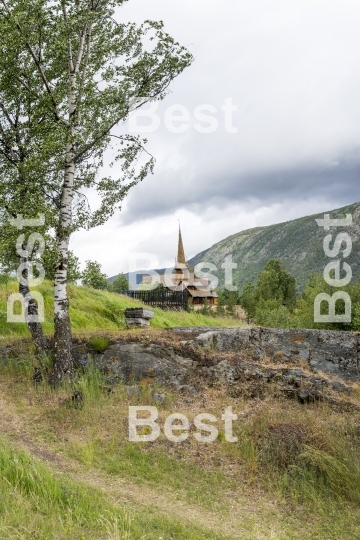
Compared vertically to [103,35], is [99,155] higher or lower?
lower

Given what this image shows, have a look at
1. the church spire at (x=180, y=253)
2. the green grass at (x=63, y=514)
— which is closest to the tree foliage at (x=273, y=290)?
the church spire at (x=180, y=253)

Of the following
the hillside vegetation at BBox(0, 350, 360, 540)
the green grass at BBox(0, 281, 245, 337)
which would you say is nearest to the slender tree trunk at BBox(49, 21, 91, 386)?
the hillside vegetation at BBox(0, 350, 360, 540)

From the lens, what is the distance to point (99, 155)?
14625 mm

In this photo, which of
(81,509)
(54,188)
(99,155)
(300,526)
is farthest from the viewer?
(99,155)

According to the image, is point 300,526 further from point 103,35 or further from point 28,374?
point 103,35

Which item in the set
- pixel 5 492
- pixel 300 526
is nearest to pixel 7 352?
pixel 5 492

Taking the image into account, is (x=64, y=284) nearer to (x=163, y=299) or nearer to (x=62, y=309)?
(x=62, y=309)

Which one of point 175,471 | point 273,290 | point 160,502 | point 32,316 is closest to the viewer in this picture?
point 160,502

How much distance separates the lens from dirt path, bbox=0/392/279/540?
6.50m

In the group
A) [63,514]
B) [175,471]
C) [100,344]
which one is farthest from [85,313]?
[63,514]

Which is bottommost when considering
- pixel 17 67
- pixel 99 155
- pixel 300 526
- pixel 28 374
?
pixel 300 526

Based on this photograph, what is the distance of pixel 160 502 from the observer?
7.17 metres

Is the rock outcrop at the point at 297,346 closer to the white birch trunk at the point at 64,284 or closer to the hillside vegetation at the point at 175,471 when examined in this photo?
the hillside vegetation at the point at 175,471

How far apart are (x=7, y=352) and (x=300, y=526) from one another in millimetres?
10846
